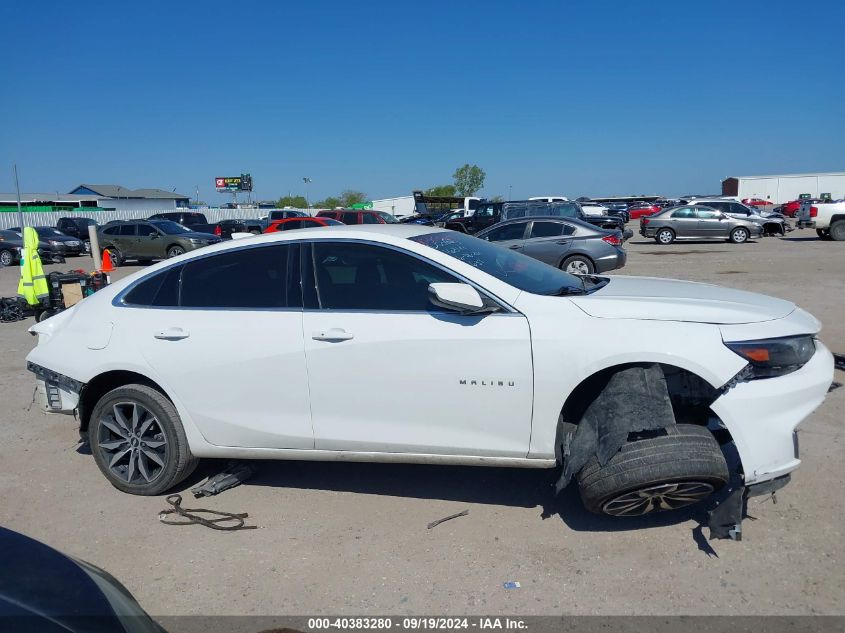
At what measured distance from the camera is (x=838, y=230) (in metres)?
23.7

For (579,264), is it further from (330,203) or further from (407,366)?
(330,203)

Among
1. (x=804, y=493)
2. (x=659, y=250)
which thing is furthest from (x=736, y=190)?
(x=804, y=493)

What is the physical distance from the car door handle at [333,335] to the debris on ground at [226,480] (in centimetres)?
133

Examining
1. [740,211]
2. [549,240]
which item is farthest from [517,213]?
[740,211]

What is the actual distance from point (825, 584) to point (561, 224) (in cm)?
1236

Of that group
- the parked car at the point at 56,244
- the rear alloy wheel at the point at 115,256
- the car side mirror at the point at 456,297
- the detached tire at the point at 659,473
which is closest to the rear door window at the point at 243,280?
the car side mirror at the point at 456,297

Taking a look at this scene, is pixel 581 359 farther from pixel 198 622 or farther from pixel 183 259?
pixel 183 259

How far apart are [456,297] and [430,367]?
0.43 metres

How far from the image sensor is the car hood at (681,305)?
3502 millimetres

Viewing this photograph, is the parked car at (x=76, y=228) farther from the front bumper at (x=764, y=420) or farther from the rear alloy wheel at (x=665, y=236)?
the front bumper at (x=764, y=420)

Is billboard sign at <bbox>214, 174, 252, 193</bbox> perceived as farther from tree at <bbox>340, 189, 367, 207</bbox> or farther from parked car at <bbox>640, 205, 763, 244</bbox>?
parked car at <bbox>640, 205, 763, 244</bbox>

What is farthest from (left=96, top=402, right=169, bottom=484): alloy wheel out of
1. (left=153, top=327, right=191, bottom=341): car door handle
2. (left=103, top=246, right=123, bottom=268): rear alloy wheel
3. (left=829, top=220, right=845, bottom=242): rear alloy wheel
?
(left=829, top=220, right=845, bottom=242): rear alloy wheel

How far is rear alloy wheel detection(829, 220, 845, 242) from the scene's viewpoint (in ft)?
77.3

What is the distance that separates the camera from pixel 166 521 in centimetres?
400
